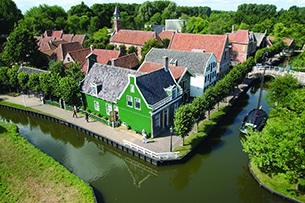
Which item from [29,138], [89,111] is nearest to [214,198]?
[89,111]

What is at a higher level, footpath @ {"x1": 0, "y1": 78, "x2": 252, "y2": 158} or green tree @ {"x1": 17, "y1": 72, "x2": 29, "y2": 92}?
green tree @ {"x1": 17, "y1": 72, "x2": 29, "y2": 92}

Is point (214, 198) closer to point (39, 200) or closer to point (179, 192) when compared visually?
point (179, 192)

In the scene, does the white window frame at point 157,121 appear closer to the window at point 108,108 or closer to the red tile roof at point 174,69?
the window at point 108,108

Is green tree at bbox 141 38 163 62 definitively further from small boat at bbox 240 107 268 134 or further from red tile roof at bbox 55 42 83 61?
small boat at bbox 240 107 268 134

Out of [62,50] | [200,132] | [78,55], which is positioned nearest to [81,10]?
[62,50]

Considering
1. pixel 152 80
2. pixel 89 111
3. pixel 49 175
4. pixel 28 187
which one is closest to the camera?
pixel 28 187

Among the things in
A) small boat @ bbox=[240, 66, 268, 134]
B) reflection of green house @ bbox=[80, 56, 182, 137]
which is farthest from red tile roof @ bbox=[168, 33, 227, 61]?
reflection of green house @ bbox=[80, 56, 182, 137]
